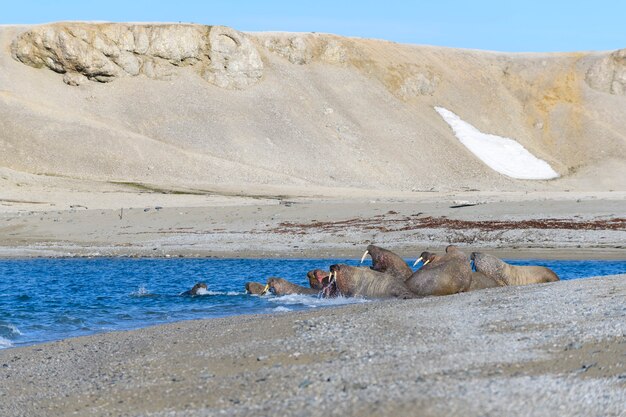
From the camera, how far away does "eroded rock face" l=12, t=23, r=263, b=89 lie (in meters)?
67.8

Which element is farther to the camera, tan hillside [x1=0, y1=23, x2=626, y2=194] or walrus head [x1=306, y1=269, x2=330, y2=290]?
tan hillside [x1=0, y1=23, x2=626, y2=194]

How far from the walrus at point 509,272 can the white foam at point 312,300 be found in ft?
8.02

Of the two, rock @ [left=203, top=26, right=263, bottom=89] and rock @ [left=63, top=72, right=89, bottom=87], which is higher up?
rock @ [left=203, top=26, right=263, bottom=89]

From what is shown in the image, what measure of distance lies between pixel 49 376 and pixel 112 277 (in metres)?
13.1

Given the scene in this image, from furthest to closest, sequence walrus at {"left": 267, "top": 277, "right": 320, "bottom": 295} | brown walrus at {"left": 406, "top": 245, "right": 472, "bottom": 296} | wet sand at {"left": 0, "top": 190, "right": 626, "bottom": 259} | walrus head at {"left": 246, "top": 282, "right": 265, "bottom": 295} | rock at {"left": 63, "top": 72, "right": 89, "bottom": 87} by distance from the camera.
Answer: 1. rock at {"left": 63, "top": 72, "right": 89, "bottom": 87}
2. wet sand at {"left": 0, "top": 190, "right": 626, "bottom": 259}
3. walrus head at {"left": 246, "top": 282, "right": 265, "bottom": 295}
4. walrus at {"left": 267, "top": 277, "right": 320, "bottom": 295}
5. brown walrus at {"left": 406, "top": 245, "right": 472, "bottom": 296}

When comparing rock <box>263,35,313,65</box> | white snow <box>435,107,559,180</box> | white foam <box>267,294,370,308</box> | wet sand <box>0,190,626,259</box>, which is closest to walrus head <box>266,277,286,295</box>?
white foam <box>267,294,370,308</box>

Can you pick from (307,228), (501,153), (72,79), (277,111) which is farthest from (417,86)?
(307,228)

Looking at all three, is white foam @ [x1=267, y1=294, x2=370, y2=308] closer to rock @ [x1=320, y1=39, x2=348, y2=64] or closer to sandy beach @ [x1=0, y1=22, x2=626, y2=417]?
sandy beach @ [x1=0, y1=22, x2=626, y2=417]

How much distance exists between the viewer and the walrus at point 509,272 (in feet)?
58.0

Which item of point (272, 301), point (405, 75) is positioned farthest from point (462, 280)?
point (405, 75)

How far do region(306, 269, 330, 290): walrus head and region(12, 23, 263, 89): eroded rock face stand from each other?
53005mm

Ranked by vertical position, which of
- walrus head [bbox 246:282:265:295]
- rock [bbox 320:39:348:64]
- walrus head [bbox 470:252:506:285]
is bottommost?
walrus head [bbox 246:282:265:295]

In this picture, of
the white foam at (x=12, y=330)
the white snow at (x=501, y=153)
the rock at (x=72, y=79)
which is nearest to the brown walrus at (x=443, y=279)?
the white foam at (x=12, y=330)

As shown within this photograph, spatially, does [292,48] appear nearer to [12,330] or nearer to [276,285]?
[276,285]
